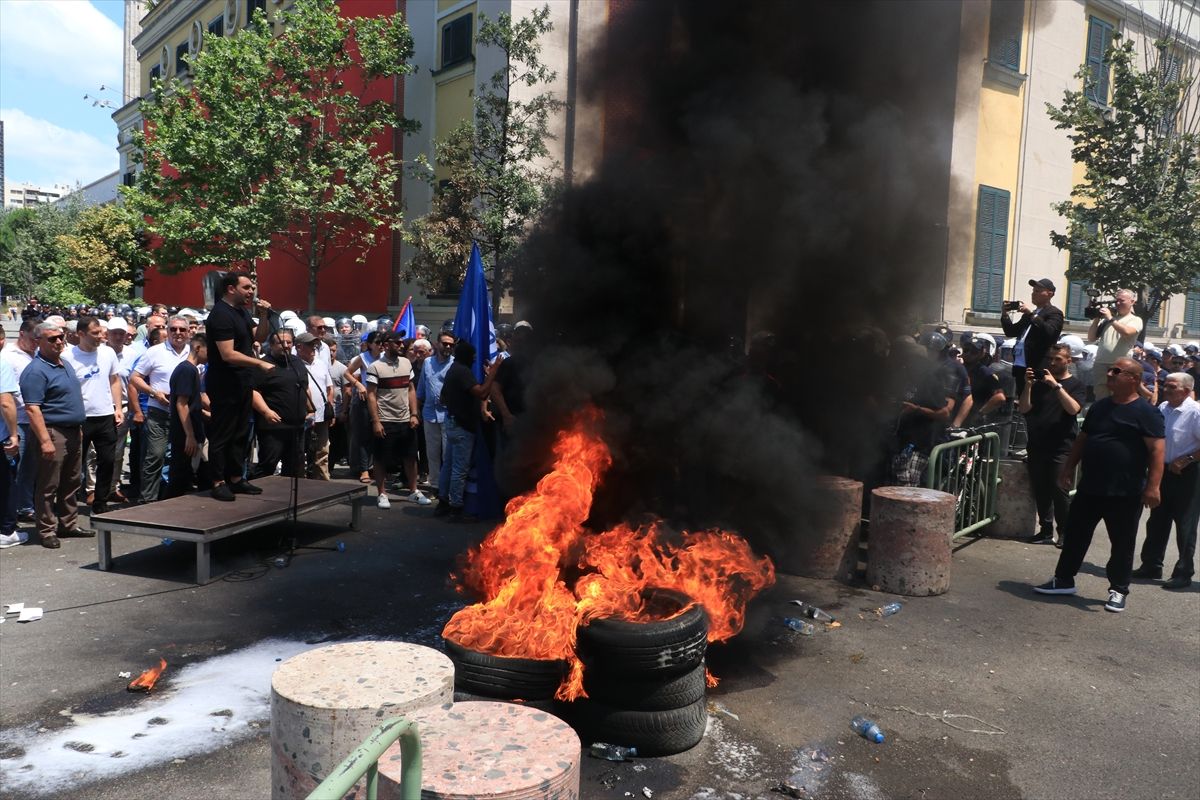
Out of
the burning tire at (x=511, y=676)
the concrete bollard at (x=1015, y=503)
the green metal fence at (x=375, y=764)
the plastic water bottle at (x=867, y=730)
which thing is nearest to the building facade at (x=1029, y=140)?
the concrete bollard at (x=1015, y=503)

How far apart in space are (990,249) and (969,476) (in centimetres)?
1179

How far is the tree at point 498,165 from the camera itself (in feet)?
45.8

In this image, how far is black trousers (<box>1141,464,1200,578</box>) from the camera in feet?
23.9

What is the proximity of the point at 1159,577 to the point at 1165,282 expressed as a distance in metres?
12.2

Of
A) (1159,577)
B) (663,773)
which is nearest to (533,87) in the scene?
(1159,577)

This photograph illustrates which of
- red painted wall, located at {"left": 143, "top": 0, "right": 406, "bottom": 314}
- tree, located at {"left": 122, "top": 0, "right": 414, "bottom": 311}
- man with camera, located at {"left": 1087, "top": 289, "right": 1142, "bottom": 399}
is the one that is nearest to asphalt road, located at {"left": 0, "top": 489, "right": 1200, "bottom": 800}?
man with camera, located at {"left": 1087, "top": 289, "right": 1142, "bottom": 399}

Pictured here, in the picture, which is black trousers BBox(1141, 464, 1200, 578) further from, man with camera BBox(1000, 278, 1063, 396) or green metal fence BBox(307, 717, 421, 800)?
green metal fence BBox(307, 717, 421, 800)

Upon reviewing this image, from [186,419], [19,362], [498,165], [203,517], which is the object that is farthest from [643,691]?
[498,165]

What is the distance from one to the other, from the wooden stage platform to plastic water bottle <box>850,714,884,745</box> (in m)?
4.76

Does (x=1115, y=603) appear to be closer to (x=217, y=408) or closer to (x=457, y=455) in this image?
(x=457, y=455)

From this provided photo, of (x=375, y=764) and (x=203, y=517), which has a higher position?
(x=375, y=764)

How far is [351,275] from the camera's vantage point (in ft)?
77.8

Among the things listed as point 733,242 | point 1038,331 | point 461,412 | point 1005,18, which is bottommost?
point 461,412

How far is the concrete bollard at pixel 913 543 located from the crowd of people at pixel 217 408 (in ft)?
11.3
